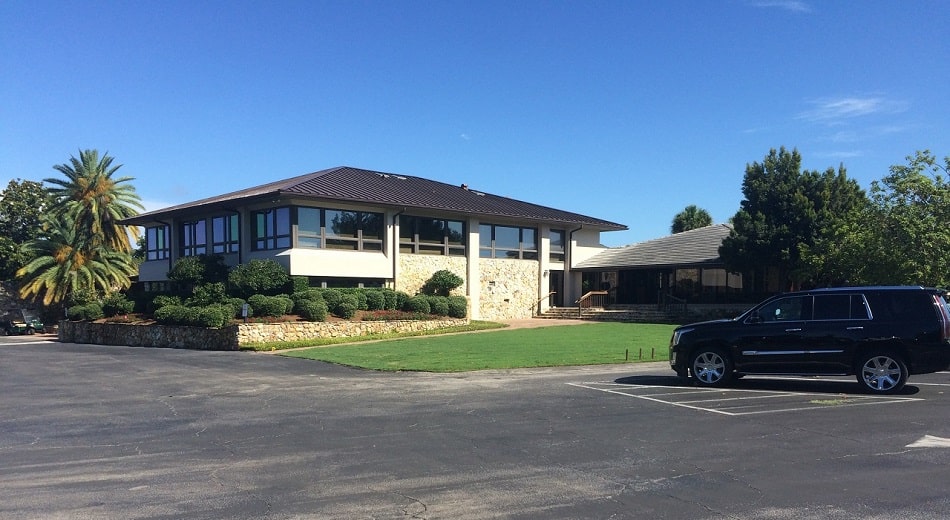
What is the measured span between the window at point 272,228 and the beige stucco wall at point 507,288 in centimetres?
1119

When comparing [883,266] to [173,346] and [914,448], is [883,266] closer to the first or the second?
[914,448]

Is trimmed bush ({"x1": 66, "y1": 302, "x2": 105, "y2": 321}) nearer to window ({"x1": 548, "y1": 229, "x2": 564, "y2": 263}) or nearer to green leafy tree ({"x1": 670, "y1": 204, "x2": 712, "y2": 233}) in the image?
window ({"x1": 548, "y1": 229, "x2": 564, "y2": 263})

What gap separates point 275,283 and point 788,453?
23221 mm

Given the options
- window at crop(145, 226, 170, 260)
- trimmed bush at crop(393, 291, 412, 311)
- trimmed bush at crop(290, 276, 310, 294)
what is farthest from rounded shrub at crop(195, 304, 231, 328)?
window at crop(145, 226, 170, 260)

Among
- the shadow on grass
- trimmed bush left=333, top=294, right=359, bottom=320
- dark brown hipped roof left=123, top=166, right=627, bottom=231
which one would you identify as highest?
dark brown hipped roof left=123, top=166, right=627, bottom=231

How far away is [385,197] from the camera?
3172 cm

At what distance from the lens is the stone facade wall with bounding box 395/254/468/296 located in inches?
1281

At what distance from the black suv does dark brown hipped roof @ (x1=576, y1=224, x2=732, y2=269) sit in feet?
74.3

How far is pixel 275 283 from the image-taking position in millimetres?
27250

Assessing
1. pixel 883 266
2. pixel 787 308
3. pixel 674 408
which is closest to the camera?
pixel 674 408

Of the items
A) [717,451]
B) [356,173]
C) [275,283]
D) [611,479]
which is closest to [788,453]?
[717,451]

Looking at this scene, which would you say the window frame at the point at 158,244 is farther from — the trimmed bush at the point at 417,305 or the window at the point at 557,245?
the window at the point at 557,245

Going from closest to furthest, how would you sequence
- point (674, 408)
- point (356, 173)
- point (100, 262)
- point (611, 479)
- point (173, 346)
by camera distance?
point (611, 479), point (674, 408), point (173, 346), point (356, 173), point (100, 262)

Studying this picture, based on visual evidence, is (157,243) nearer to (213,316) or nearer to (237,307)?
(237,307)
